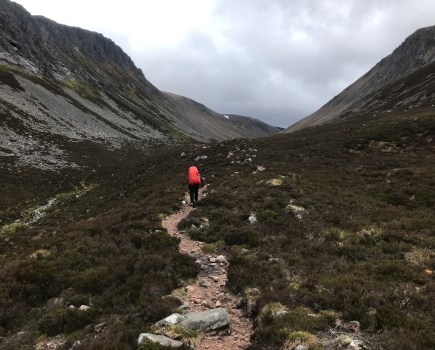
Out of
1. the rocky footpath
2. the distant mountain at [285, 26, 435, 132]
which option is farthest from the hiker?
the distant mountain at [285, 26, 435, 132]

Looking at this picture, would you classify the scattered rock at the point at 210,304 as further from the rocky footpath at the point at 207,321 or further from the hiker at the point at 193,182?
the hiker at the point at 193,182

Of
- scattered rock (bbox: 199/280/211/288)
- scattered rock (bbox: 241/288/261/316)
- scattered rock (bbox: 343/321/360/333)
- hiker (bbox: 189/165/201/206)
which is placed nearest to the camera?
scattered rock (bbox: 343/321/360/333)

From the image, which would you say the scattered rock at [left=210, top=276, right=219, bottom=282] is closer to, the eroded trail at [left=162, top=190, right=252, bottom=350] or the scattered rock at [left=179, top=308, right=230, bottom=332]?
the eroded trail at [left=162, top=190, right=252, bottom=350]

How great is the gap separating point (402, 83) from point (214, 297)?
117 metres

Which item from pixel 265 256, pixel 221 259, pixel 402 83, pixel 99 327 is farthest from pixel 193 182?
pixel 402 83

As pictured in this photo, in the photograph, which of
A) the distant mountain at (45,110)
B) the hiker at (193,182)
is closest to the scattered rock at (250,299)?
the hiker at (193,182)

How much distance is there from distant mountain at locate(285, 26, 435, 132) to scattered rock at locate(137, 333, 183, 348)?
72.5m

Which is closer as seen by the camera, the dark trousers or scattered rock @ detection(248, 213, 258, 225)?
scattered rock @ detection(248, 213, 258, 225)

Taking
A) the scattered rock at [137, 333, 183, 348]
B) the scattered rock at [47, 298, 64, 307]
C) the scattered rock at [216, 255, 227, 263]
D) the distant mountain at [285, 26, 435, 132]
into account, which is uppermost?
the distant mountain at [285, 26, 435, 132]

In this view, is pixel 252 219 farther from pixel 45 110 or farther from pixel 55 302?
pixel 45 110

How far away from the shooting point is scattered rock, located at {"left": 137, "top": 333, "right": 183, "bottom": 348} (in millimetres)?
9559

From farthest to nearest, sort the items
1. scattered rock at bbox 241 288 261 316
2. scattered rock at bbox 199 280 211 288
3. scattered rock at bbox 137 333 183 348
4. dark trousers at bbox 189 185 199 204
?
dark trousers at bbox 189 185 199 204, scattered rock at bbox 199 280 211 288, scattered rock at bbox 241 288 261 316, scattered rock at bbox 137 333 183 348

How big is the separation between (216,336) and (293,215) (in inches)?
452

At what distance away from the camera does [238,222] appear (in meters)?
20.2
